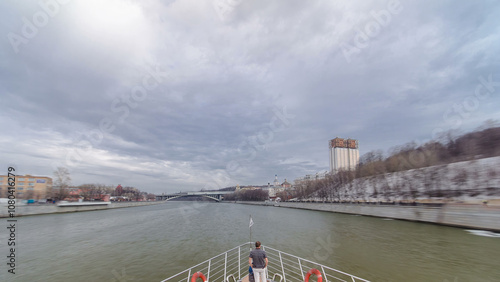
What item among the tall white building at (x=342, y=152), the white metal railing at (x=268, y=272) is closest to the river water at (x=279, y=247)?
the white metal railing at (x=268, y=272)

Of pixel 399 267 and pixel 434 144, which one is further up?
pixel 434 144

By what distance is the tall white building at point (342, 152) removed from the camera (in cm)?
17812

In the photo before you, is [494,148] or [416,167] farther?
[416,167]

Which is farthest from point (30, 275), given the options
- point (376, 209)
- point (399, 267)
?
point (376, 209)

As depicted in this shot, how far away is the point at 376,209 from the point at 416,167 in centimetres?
1930

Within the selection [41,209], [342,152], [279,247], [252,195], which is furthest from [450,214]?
[342,152]

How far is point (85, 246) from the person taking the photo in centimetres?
2317

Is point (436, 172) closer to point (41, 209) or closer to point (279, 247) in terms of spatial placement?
point (279, 247)

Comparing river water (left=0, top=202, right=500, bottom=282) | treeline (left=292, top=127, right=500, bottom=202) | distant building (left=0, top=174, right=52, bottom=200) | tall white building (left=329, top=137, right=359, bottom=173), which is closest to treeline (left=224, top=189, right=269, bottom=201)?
tall white building (left=329, top=137, right=359, bottom=173)

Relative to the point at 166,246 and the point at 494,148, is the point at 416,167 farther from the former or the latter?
the point at 166,246

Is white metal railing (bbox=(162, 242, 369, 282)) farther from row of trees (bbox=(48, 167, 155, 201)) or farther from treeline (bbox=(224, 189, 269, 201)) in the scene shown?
treeline (bbox=(224, 189, 269, 201))

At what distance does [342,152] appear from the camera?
182 meters

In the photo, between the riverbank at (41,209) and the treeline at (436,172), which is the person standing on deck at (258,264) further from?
the riverbank at (41,209)

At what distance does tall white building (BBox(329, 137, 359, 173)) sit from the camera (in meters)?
178
